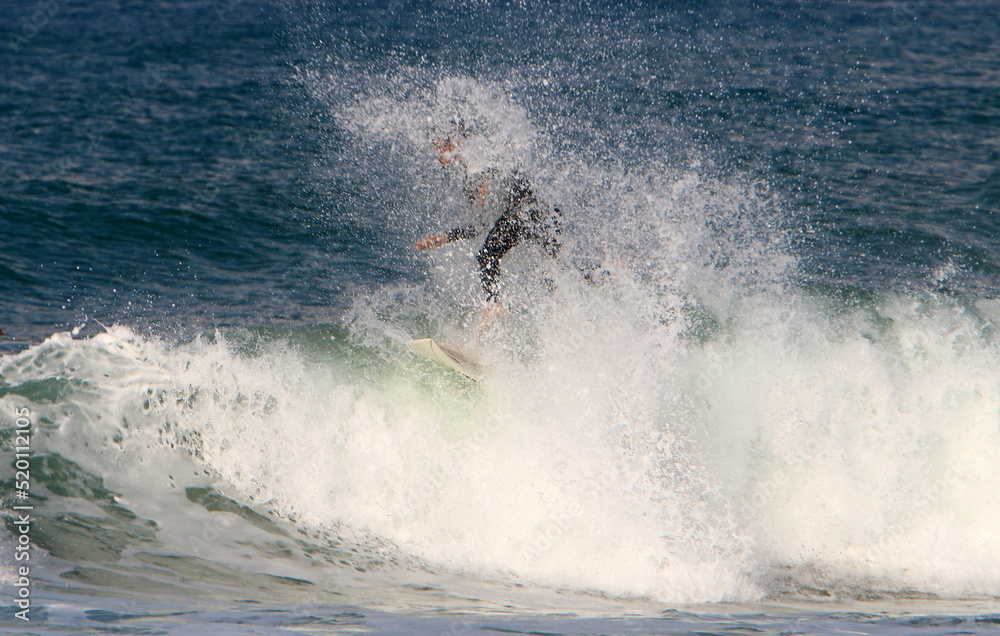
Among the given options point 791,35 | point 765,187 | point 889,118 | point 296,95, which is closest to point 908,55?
point 791,35

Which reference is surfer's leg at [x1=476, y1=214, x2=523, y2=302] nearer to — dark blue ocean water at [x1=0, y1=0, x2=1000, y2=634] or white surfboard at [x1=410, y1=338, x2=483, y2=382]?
dark blue ocean water at [x1=0, y1=0, x2=1000, y2=634]

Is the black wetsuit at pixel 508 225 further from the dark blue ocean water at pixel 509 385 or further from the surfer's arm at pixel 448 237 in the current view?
the dark blue ocean water at pixel 509 385

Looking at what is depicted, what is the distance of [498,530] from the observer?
7191 millimetres

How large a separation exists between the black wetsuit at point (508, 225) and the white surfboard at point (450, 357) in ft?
2.46

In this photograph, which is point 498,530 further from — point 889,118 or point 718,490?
point 889,118

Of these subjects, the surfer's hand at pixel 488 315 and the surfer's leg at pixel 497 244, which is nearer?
the surfer's leg at pixel 497 244

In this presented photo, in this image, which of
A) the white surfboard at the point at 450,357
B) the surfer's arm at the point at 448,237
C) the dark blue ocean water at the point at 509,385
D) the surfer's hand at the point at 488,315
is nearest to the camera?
the dark blue ocean water at the point at 509,385

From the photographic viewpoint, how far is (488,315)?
8.68m

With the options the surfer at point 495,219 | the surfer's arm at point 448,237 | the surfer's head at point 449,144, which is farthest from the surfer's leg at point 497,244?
the surfer's head at point 449,144

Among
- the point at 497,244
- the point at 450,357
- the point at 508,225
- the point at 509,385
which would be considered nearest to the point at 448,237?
the point at 497,244

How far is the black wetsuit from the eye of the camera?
8320mm

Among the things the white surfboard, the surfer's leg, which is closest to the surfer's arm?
the surfer's leg

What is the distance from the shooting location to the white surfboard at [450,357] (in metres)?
8.52

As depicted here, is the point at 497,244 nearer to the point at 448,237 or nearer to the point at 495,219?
the point at 495,219
